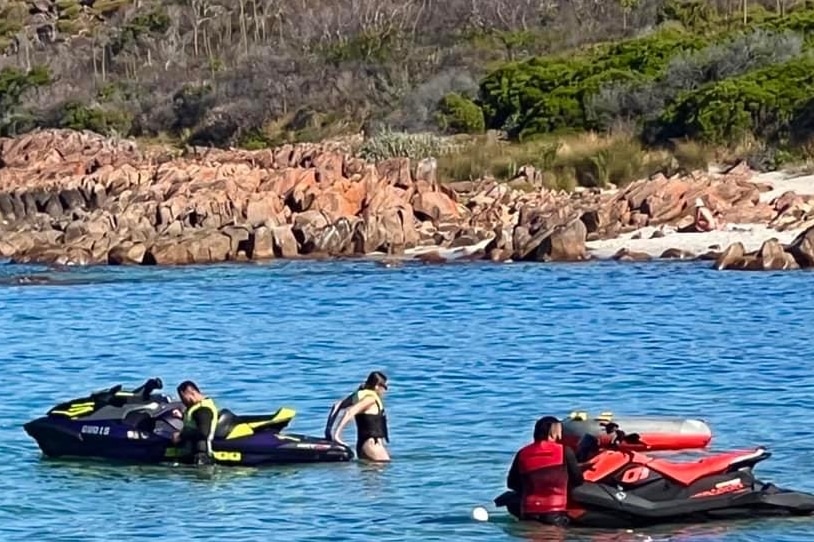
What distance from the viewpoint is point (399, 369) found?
27.7 meters

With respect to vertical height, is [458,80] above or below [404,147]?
above

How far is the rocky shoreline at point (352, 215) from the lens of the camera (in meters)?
41.8

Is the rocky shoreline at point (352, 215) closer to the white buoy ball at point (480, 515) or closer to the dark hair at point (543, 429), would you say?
the white buoy ball at point (480, 515)

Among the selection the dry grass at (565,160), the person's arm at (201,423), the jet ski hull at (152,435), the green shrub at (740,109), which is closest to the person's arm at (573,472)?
the jet ski hull at (152,435)

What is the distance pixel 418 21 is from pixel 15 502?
68.0 meters

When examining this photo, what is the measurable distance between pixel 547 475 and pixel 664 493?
1.05m

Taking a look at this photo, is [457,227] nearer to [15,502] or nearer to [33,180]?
[33,180]

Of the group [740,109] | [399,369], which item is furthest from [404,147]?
[399,369]

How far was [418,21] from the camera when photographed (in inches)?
3327

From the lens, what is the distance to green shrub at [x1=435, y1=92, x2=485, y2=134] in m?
59.2

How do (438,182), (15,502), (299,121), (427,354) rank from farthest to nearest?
(299,121) < (438,182) < (427,354) < (15,502)

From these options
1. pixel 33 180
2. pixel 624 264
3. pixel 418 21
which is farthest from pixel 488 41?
pixel 624 264

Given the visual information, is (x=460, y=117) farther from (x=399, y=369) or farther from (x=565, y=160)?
(x=399, y=369)

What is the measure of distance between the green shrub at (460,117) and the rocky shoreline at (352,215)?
564cm
